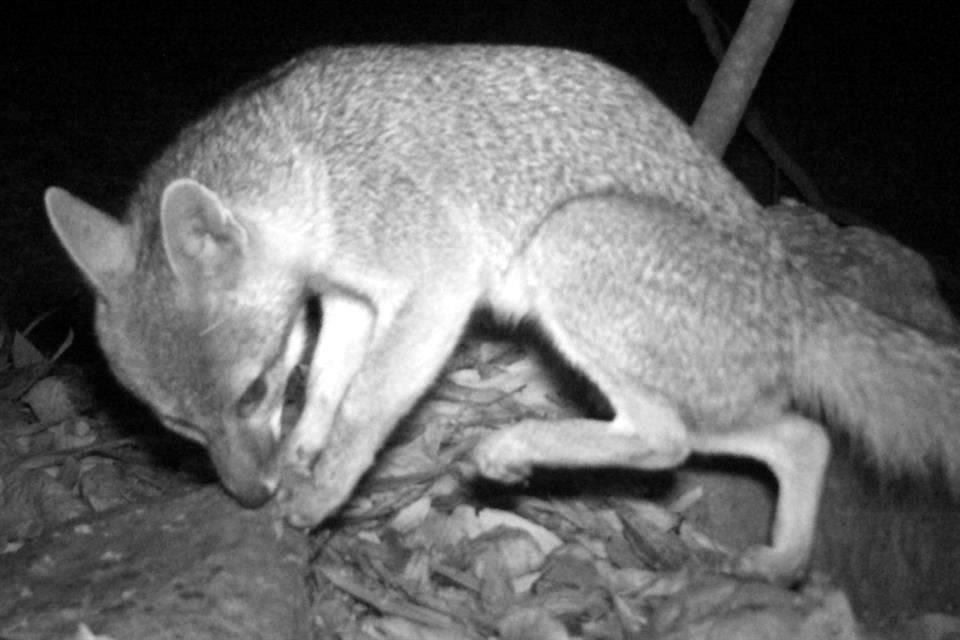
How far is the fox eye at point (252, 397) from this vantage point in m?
5.40

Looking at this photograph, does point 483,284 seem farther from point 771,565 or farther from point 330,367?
point 771,565

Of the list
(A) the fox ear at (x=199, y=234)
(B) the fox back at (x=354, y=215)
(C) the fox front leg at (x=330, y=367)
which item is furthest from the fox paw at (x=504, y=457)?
(A) the fox ear at (x=199, y=234)

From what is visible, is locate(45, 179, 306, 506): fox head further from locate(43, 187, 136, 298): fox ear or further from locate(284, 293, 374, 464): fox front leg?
locate(284, 293, 374, 464): fox front leg

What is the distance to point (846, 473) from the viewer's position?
6383mm

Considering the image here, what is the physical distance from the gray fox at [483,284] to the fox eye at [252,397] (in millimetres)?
14

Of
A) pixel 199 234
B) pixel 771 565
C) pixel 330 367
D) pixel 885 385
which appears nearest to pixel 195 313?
pixel 199 234

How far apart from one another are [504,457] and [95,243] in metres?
2.13

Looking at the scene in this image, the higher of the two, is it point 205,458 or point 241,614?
point 241,614

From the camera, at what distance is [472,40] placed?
1541cm

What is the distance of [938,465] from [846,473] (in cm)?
117

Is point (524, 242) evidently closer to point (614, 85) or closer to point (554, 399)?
point (614, 85)

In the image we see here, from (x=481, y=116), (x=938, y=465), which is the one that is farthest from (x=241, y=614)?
(x=938, y=465)

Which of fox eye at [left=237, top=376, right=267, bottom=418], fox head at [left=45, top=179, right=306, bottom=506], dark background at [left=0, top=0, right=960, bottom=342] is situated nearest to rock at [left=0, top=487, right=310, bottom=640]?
fox head at [left=45, top=179, right=306, bottom=506]

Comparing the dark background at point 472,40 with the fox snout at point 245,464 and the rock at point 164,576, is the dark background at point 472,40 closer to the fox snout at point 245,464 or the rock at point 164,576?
the rock at point 164,576
